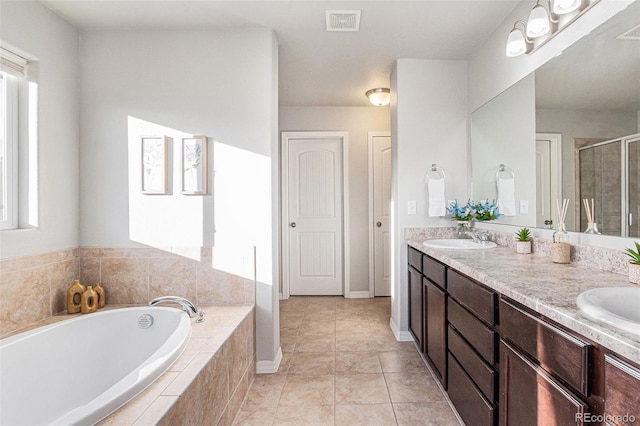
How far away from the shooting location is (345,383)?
2.19m

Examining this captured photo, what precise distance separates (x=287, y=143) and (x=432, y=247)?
2569 mm

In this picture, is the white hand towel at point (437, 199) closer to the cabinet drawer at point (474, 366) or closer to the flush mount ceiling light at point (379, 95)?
the cabinet drawer at point (474, 366)

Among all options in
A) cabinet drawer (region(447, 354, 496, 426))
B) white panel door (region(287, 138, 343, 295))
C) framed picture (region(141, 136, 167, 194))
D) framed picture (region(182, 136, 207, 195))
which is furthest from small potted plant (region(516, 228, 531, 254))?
white panel door (region(287, 138, 343, 295))

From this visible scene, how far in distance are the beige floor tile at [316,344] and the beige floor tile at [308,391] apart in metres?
0.42

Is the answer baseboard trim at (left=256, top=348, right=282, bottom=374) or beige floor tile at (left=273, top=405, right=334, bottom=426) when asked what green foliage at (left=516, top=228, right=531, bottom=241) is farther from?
baseboard trim at (left=256, top=348, right=282, bottom=374)

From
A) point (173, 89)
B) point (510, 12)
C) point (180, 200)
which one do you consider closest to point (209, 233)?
point (180, 200)

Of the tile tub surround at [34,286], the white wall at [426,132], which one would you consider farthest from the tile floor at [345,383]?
the tile tub surround at [34,286]

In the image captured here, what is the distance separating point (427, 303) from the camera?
2.24m

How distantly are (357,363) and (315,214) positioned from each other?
2126 millimetres

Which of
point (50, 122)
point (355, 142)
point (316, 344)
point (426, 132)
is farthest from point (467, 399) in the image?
point (355, 142)

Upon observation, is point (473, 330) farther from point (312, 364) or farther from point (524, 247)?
point (312, 364)

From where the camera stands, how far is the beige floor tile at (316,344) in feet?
8.88

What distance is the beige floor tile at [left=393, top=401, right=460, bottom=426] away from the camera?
1788 mm

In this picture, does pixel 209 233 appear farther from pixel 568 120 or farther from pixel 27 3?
pixel 568 120
